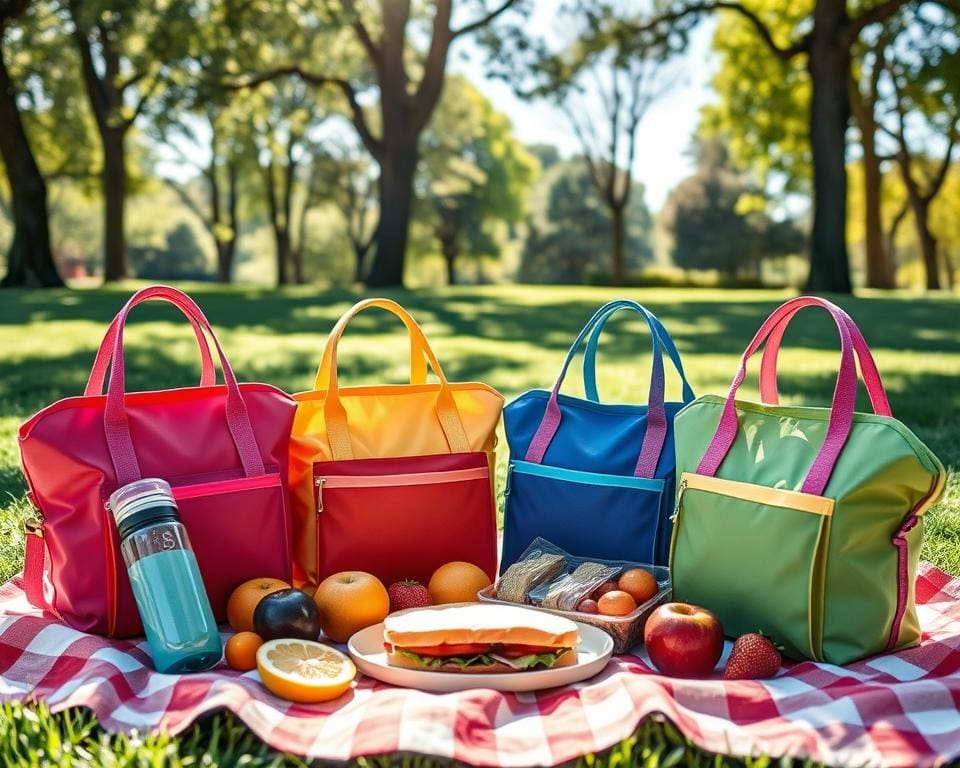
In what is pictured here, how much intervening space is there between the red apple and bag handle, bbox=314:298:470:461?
0.77 m

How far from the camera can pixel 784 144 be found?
26391mm

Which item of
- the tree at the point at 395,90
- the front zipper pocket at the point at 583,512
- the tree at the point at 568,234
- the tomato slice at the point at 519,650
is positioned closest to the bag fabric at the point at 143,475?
the front zipper pocket at the point at 583,512

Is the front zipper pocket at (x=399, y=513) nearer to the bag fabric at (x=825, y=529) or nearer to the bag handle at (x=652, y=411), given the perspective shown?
the bag handle at (x=652, y=411)

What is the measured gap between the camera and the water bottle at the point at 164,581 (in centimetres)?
267

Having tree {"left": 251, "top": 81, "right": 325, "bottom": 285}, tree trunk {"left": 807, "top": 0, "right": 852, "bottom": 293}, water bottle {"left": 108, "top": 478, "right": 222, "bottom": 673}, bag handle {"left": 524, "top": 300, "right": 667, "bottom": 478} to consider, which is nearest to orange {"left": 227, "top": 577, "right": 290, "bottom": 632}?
water bottle {"left": 108, "top": 478, "right": 222, "bottom": 673}

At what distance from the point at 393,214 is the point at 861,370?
1605 cm

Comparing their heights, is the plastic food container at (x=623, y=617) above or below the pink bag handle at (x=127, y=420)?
below

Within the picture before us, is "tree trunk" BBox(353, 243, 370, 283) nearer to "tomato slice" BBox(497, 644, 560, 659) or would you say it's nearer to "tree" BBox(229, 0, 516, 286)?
"tree" BBox(229, 0, 516, 286)

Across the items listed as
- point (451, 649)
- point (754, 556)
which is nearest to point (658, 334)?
point (754, 556)

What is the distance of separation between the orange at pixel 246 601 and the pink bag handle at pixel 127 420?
36cm

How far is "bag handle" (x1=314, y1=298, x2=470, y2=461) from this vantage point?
3.32 m

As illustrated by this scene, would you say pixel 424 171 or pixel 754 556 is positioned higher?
pixel 424 171

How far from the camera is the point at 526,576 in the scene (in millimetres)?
3082

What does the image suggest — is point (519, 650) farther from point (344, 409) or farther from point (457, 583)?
point (344, 409)
